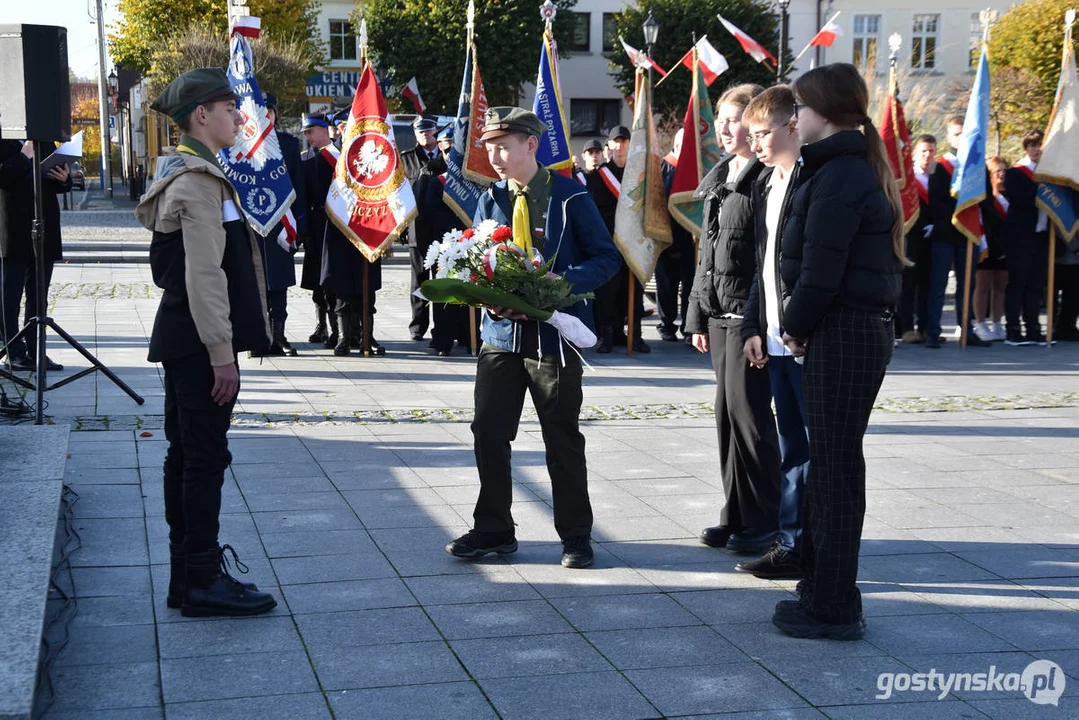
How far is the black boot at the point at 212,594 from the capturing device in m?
4.70

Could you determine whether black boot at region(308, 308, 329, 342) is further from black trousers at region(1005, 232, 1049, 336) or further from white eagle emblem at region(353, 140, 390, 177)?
black trousers at region(1005, 232, 1049, 336)

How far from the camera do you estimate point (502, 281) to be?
5.14 meters

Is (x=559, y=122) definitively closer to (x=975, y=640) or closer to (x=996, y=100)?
(x=975, y=640)

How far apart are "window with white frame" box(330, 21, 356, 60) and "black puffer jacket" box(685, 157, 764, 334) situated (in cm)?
5408

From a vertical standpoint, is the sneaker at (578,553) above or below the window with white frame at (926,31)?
below

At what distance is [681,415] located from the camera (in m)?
9.09

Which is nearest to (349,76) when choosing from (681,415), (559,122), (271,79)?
(271,79)

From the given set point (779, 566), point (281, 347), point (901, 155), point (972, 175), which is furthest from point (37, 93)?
point (972, 175)

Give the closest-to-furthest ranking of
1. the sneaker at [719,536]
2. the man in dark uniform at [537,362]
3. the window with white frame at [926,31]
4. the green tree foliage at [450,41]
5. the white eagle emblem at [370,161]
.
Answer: the man in dark uniform at [537,362] < the sneaker at [719,536] < the white eagle emblem at [370,161] < the green tree foliage at [450,41] < the window with white frame at [926,31]

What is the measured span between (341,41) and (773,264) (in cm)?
5590

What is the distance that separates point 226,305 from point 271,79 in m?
36.3

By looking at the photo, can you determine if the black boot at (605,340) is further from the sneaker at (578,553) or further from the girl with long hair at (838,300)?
the girl with long hair at (838,300)

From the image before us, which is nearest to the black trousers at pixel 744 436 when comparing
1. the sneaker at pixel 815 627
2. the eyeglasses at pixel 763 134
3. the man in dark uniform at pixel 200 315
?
the eyeglasses at pixel 763 134

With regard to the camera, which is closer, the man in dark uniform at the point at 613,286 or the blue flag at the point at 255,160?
the blue flag at the point at 255,160
